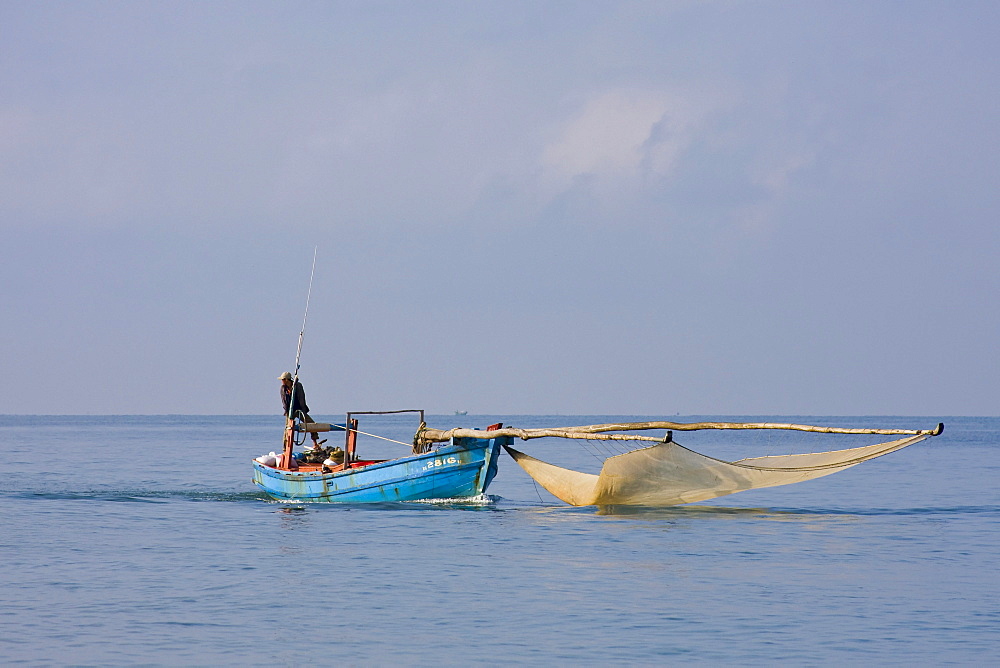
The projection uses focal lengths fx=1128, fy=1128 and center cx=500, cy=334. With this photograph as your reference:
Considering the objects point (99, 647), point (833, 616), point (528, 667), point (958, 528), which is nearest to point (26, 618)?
point (99, 647)

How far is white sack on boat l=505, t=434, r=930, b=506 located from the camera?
20.4 meters

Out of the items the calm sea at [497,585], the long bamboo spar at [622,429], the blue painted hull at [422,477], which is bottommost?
the calm sea at [497,585]

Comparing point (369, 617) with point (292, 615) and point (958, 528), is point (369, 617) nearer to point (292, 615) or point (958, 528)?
point (292, 615)

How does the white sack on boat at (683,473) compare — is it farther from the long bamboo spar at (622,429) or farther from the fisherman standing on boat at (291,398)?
the fisherman standing on boat at (291,398)

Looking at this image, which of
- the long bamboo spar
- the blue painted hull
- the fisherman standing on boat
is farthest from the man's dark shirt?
the long bamboo spar

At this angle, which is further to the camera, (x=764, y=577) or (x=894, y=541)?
(x=894, y=541)

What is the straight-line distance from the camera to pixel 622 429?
68.5ft

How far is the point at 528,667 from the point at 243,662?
2.97m

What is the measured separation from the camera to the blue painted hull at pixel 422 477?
23.4 metres

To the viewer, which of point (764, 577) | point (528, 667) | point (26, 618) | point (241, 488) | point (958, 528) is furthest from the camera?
point (241, 488)

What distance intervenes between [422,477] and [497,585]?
25.4 ft

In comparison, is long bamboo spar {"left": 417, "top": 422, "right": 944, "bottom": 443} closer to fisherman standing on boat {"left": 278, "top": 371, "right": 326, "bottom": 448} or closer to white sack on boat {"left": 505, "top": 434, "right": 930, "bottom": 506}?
white sack on boat {"left": 505, "top": 434, "right": 930, "bottom": 506}

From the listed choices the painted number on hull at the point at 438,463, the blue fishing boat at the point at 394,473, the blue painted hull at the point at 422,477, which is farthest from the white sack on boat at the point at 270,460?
the painted number on hull at the point at 438,463

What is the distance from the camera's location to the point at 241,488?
35312mm
